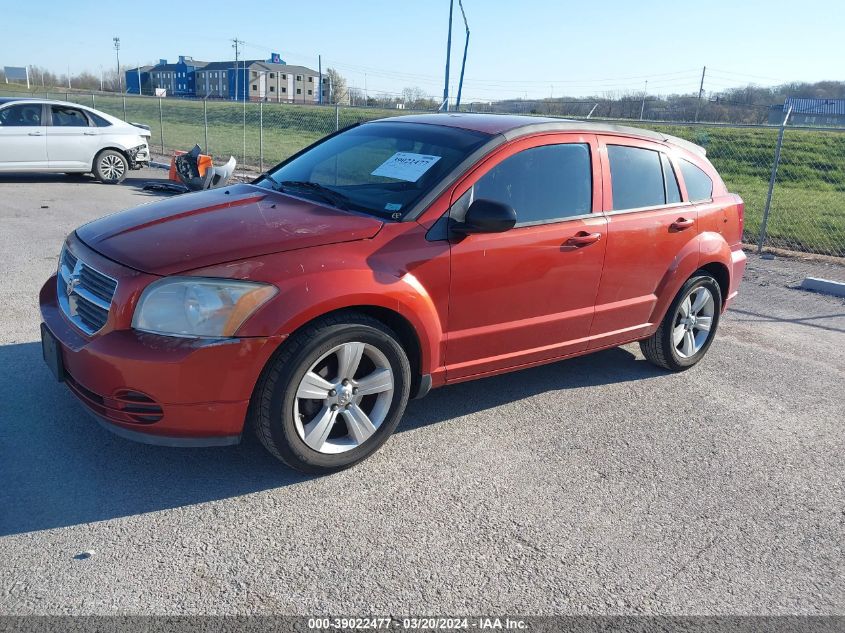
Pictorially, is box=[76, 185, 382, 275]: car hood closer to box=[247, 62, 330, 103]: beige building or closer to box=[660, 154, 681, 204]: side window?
box=[660, 154, 681, 204]: side window

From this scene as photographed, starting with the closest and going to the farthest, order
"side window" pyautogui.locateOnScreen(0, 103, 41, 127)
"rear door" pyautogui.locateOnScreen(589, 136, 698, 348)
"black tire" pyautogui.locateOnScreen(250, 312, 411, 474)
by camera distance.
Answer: "black tire" pyautogui.locateOnScreen(250, 312, 411, 474) → "rear door" pyautogui.locateOnScreen(589, 136, 698, 348) → "side window" pyautogui.locateOnScreen(0, 103, 41, 127)

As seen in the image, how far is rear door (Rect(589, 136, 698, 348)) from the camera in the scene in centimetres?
462

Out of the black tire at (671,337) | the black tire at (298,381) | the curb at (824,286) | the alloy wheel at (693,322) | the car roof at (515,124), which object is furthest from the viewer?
the curb at (824,286)

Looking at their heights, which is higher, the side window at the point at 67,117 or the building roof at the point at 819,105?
the building roof at the point at 819,105

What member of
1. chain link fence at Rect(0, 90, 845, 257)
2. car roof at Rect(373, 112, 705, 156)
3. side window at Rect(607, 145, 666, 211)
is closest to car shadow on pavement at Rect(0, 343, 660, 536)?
side window at Rect(607, 145, 666, 211)

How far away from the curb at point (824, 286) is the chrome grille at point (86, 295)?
7558 mm

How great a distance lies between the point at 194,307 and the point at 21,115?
12.0 meters

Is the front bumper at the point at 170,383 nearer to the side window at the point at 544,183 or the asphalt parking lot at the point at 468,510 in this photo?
the asphalt parking lot at the point at 468,510

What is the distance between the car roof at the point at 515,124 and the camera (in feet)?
14.1

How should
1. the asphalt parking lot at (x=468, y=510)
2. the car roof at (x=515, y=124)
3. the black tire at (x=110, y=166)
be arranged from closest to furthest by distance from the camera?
the asphalt parking lot at (x=468, y=510), the car roof at (x=515, y=124), the black tire at (x=110, y=166)

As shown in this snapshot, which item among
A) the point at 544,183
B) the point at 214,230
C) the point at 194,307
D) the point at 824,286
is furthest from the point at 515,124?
the point at 824,286

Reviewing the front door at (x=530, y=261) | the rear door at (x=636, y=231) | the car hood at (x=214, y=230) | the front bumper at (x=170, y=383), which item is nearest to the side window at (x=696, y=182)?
the rear door at (x=636, y=231)

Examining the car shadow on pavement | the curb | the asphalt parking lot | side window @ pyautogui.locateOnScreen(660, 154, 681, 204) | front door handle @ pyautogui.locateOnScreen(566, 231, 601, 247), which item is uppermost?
side window @ pyautogui.locateOnScreen(660, 154, 681, 204)

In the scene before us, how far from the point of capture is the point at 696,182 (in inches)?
209
